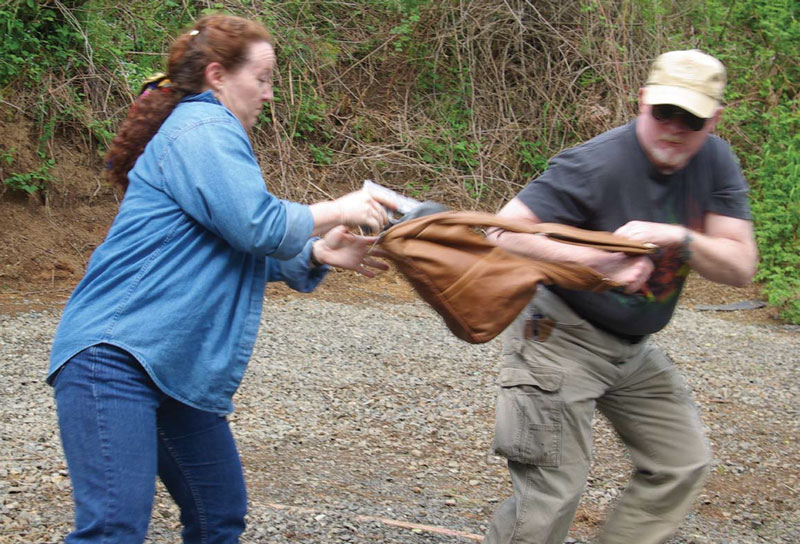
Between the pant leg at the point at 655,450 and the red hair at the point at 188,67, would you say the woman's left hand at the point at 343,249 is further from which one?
the pant leg at the point at 655,450

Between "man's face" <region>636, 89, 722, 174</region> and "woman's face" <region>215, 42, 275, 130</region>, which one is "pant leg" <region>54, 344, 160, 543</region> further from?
"man's face" <region>636, 89, 722, 174</region>

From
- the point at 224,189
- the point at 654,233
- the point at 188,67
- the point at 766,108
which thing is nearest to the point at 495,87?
the point at 766,108

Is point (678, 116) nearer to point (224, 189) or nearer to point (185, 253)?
point (224, 189)

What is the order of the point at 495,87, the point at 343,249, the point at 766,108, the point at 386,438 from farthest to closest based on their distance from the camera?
1. the point at 766,108
2. the point at 495,87
3. the point at 386,438
4. the point at 343,249

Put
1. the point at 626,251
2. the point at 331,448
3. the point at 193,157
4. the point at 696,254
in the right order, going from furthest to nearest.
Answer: the point at 331,448
the point at 696,254
the point at 626,251
the point at 193,157

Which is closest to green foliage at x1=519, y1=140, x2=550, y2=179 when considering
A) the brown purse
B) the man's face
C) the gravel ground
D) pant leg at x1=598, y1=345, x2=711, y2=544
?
the gravel ground

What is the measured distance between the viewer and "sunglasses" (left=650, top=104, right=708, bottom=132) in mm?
2916

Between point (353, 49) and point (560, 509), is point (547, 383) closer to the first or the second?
point (560, 509)

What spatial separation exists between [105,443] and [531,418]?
1.36 metres

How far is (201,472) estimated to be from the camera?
265 cm

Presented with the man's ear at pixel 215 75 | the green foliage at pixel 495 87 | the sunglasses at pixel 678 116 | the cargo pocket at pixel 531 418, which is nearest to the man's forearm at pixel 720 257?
the sunglasses at pixel 678 116

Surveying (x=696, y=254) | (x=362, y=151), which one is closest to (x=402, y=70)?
(x=362, y=151)

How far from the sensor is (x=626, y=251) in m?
2.74

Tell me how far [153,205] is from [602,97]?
1166 cm
